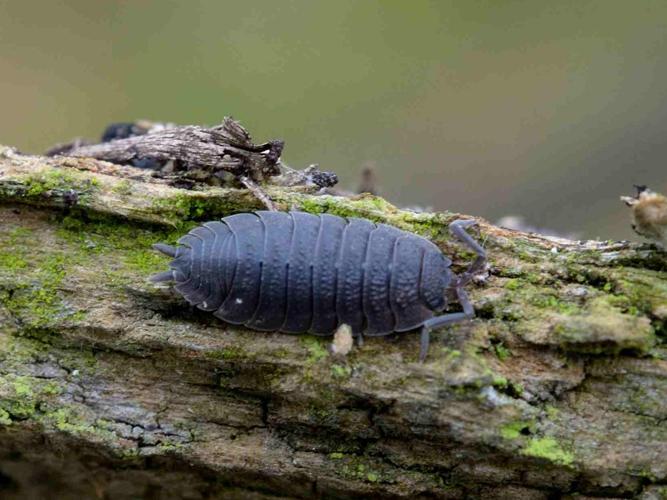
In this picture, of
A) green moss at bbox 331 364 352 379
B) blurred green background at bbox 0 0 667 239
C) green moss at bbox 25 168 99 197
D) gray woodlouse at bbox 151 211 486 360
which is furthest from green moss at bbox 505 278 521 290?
blurred green background at bbox 0 0 667 239

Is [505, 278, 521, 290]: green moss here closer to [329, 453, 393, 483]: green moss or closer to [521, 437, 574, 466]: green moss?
[521, 437, 574, 466]: green moss

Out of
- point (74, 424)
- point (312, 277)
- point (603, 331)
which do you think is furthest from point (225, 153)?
point (603, 331)

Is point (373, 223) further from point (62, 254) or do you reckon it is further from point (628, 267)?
point (62, 254)

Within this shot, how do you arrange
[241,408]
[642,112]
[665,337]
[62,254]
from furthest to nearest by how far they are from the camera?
[642,112] → [62,254] → [241,408] → [665,337]

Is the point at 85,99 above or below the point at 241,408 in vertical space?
above

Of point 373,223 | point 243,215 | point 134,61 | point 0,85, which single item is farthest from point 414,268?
point 0,85

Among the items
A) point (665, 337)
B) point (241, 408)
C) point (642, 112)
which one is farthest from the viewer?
point (642, 112)

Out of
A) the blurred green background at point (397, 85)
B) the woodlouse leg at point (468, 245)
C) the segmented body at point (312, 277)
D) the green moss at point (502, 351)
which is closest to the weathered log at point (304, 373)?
the green moss at point (502, 351)
